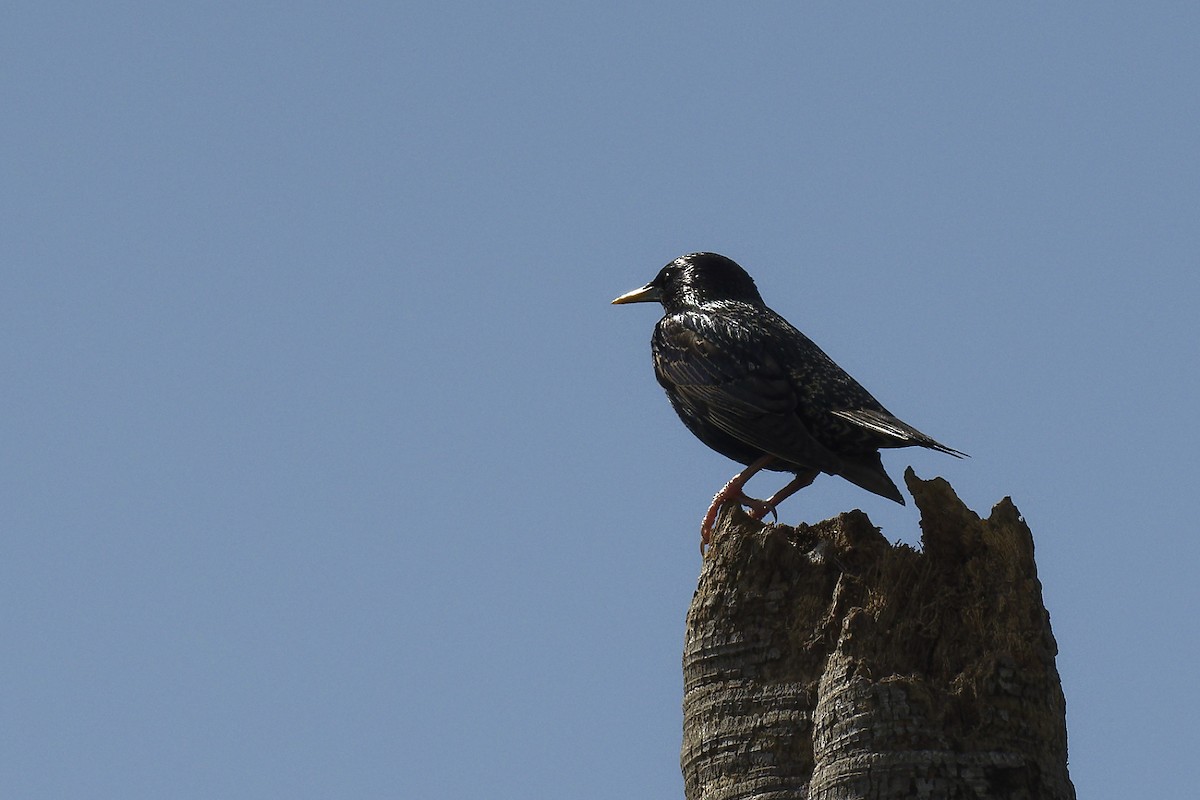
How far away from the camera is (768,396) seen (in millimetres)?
9375

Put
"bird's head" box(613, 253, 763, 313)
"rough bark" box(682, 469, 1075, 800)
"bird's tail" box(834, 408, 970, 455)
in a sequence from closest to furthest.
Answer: "rough bark" box(682, 469, 1075, 800) < "bird's tail" box(834, 408, 970, 455) < "bird's head" box(613, 253, 763, 313)

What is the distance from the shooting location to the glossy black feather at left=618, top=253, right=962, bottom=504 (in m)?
8.99

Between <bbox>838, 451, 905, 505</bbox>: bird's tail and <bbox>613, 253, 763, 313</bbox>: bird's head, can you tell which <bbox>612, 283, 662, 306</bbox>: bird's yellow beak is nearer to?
<bbox>613, 253, 763, 313</bbox>: bird's head

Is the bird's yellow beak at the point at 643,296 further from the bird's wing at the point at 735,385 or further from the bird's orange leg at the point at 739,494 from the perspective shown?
the bird's orange leg at the point at 739,494

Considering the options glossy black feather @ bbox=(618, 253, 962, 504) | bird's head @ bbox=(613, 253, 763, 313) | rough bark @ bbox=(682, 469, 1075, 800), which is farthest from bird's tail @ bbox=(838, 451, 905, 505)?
bird's head @ bbox=(613, 253, 763, 313)

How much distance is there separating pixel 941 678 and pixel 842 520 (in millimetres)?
911

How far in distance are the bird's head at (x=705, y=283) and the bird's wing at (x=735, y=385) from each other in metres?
0.50

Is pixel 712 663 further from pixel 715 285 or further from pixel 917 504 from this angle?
pixel 715 285

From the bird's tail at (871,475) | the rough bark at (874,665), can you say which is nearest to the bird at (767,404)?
the bird's tail at (871,475)

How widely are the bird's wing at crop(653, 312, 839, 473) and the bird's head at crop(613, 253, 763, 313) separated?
1.64 ft

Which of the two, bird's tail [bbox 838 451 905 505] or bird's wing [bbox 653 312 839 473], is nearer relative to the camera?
bird's tail [bbox 838 451 905 505]

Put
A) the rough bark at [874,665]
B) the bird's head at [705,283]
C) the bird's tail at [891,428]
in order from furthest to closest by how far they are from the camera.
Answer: the bird's head at [705,283] → the bird's tail at [891,428] → the rough bark at [874,665]

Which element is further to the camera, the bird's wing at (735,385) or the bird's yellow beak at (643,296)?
the bird's yellow beak at (643,296)

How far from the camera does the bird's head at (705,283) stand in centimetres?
1098
